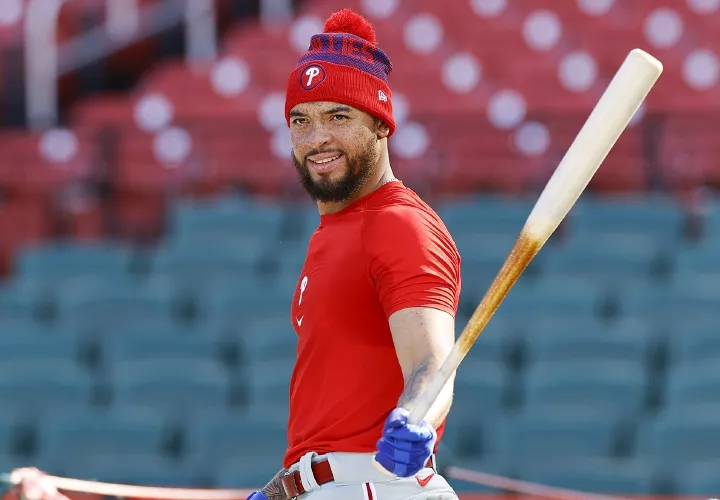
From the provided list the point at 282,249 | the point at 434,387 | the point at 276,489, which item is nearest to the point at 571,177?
the point at 434,387

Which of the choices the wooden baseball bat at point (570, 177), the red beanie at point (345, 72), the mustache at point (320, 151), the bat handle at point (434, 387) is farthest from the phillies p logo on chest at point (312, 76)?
the bat handle at point (434, 387)

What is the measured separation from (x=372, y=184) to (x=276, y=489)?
680 millimetres

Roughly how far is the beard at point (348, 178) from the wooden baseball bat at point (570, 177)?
45cm

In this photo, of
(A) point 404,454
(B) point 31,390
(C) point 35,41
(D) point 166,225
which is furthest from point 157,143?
(A) point 404,454

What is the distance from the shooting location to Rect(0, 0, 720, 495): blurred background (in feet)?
23.0

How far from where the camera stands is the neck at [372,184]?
280 centimetres

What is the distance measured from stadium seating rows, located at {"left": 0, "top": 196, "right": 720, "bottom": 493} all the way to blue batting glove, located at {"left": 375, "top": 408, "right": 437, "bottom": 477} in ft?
15.2

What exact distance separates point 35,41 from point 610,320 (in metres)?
4.64

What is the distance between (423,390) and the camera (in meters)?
2.34

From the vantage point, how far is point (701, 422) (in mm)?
6891

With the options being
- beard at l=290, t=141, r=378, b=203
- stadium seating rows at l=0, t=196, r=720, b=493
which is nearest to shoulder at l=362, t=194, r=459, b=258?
beard at l=290, t=141, r=378, b=203

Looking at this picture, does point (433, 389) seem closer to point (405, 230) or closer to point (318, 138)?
point (405, 230)

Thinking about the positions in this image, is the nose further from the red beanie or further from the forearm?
the forearm

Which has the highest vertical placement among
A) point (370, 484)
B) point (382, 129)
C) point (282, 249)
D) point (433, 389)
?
point (282, 249)
